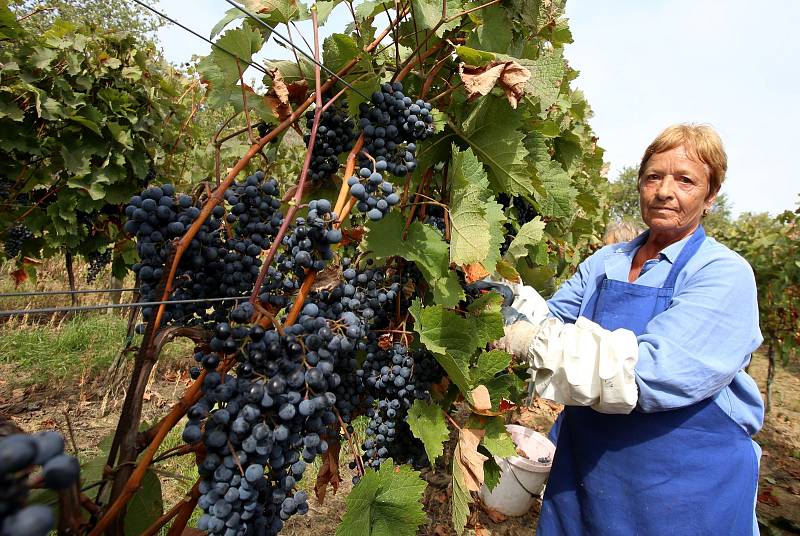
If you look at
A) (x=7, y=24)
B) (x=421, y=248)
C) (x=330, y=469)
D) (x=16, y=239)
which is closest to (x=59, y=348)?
(x=16, y=239)

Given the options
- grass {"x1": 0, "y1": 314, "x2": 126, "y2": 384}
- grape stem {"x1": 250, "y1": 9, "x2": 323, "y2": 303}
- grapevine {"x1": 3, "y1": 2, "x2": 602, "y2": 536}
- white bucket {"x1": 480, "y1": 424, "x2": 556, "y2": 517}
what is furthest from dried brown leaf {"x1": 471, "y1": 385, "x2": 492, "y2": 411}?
grass {"x1": 0, "y1": 314, "x2": 126, "y2": 384}

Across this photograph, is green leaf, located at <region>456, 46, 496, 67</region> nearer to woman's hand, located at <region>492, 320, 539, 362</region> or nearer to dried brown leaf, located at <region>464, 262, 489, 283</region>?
dried brown leaf, located at <region>464, 262, 489, 283</region>

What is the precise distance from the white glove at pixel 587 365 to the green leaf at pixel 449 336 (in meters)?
0.30

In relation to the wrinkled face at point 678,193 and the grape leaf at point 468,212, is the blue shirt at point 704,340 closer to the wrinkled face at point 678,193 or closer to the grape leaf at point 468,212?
the wrinkled face at point 678,193

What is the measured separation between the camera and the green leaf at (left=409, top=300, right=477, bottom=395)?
1488mm

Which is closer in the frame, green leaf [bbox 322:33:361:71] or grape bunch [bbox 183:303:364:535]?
grape bunch [bbox 183:303:364:535]

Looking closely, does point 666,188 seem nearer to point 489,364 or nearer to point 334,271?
point 489,364

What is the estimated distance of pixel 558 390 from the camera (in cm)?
163

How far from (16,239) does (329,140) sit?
448 centimetres

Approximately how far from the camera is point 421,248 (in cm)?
Result: 149

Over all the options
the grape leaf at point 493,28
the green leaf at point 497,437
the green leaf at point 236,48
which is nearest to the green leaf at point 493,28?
the grape leaf at point 493,28

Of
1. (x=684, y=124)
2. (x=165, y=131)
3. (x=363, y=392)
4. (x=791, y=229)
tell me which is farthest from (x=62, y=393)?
(x=791, y=229)

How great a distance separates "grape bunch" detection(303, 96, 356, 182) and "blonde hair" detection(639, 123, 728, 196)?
1497mm

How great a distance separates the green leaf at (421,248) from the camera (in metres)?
1.44
